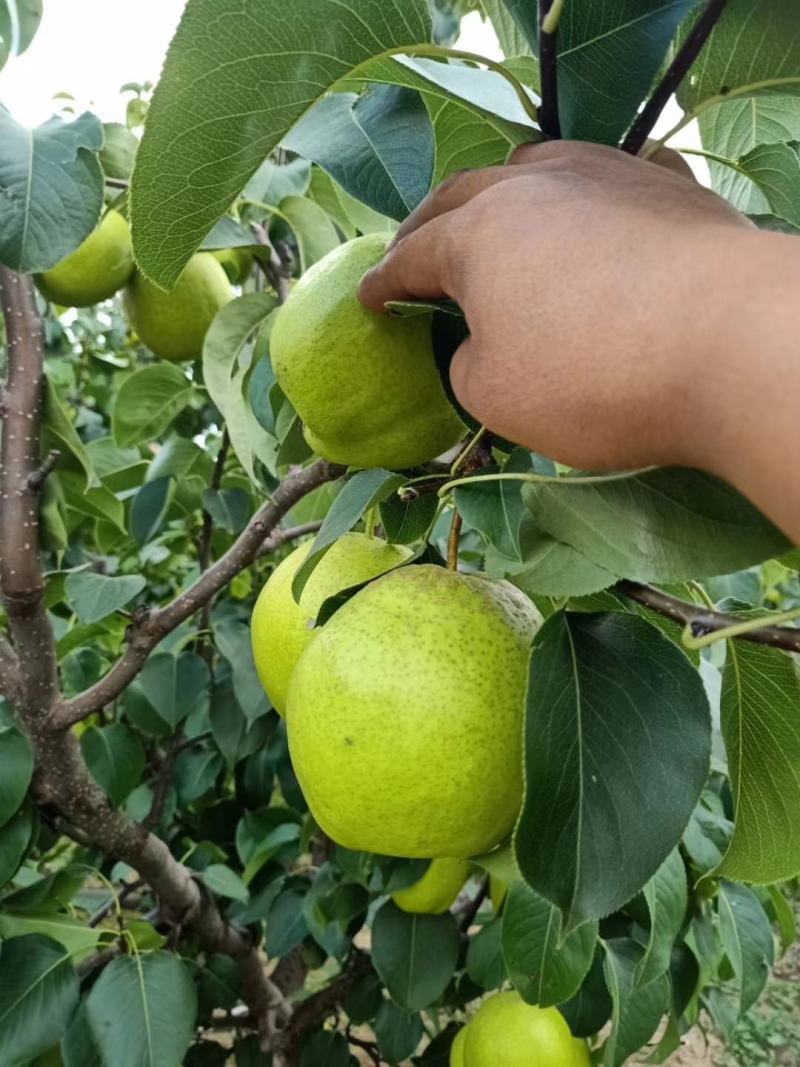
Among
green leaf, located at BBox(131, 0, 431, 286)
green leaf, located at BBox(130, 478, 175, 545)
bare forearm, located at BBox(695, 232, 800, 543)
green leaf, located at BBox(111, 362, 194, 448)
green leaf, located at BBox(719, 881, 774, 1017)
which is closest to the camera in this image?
bare forearm, located at BBox(695, 232, 800, 543)

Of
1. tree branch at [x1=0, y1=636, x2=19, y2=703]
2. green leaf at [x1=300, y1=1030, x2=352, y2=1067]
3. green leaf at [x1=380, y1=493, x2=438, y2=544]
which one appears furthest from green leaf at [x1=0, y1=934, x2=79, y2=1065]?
green leaf at [x1=380, y1=493, x2=438, y2=544]

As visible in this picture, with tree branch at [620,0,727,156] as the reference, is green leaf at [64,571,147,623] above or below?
below

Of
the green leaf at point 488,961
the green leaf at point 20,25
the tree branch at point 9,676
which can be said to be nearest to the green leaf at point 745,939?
the green leaf at point 488,961

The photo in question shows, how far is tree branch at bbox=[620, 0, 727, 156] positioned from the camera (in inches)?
19.8

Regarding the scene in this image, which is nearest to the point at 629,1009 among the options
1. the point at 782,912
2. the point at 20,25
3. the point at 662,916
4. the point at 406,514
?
the point at 662,916

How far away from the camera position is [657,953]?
780 millimetres

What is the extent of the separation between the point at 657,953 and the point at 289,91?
736 mm

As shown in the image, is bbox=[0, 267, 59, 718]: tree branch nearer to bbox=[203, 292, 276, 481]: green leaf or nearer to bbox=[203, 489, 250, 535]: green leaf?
bbox=[203, 292, 276, 481]: green leaf

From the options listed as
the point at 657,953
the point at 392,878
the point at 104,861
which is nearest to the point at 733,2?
the point at 657,953

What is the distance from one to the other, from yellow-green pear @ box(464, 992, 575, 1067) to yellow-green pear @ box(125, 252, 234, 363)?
97cm

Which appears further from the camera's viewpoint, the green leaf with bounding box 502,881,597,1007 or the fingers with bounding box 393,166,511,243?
the green leaf with bounding box 502,881,597,1007

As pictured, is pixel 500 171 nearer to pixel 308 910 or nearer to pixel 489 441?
pixel 489 441

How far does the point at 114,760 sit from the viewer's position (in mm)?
1301

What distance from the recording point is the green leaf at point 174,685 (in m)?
1.32
